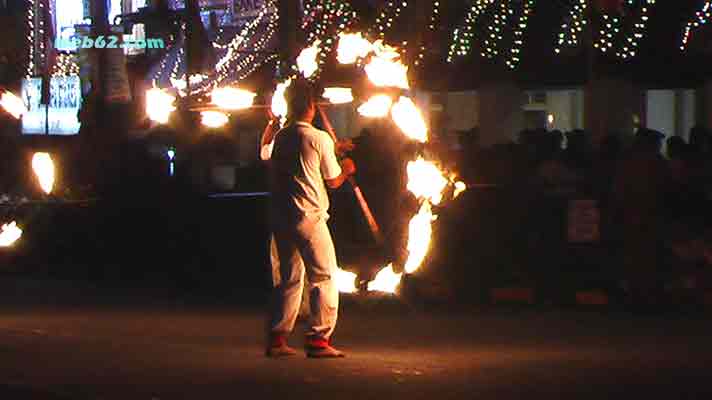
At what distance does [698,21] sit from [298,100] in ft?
31.5

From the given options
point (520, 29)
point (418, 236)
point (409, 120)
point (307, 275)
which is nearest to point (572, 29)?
point (520, 29)

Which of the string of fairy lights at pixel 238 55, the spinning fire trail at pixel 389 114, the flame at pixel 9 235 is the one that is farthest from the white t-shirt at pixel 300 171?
the string of fairy lights at pixel 238 55

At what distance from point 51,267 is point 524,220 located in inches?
255

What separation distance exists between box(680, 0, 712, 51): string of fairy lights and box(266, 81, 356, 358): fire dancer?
9337 mm

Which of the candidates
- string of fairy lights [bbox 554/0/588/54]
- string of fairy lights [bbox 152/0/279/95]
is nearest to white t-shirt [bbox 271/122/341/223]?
string of fairy lights [bbox 554/0/588/54]

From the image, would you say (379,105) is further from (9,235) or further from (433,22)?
(433,22)

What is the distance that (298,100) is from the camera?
10719mm

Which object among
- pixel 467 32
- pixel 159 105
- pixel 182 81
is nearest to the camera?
pixel 159 105

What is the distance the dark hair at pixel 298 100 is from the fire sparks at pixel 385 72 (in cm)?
140

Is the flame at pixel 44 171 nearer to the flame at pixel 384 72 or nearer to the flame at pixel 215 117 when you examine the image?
the flame at pixel 215 117

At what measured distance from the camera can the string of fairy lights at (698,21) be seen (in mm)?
18706

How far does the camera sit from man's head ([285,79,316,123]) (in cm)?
1072

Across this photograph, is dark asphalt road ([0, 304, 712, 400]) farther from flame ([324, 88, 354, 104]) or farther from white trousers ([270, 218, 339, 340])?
flame ([324, 88, 354, 104])

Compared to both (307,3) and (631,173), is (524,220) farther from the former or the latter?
(307,3)
